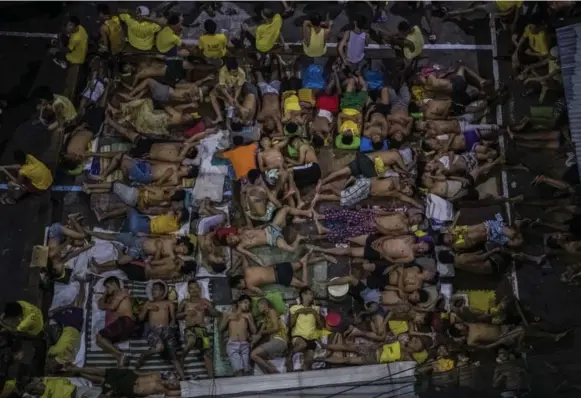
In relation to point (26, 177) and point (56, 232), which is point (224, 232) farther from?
point (26, 177)

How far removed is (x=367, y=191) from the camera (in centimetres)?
1240

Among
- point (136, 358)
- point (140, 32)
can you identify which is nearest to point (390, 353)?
point (136, 358)

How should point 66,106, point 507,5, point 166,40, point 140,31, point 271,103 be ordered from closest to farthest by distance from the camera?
point 66,106, point 271,103, point 140,31, point 166,40, point 507,5

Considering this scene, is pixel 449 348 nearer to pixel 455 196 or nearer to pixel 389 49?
pixel 455 196

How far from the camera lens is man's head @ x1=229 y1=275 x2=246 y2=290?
38.5 ft

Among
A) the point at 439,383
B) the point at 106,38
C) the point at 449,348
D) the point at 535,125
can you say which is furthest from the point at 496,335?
the point at 106,38

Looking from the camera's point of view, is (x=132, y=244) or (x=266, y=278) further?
(x=132, y=244)

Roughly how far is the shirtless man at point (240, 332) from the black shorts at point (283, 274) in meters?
0.55

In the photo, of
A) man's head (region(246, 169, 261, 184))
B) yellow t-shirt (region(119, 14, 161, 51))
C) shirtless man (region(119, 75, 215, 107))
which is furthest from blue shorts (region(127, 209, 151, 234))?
yellow t-shirt (region(119, 14, 161, 51))

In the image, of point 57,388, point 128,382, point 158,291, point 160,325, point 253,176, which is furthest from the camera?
point 253,176

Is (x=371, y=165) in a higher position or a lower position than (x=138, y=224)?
higher

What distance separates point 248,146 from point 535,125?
15.5 ft

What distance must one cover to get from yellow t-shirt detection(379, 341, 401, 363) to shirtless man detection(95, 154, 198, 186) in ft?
13.0

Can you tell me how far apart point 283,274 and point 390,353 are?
1927 millimetres
